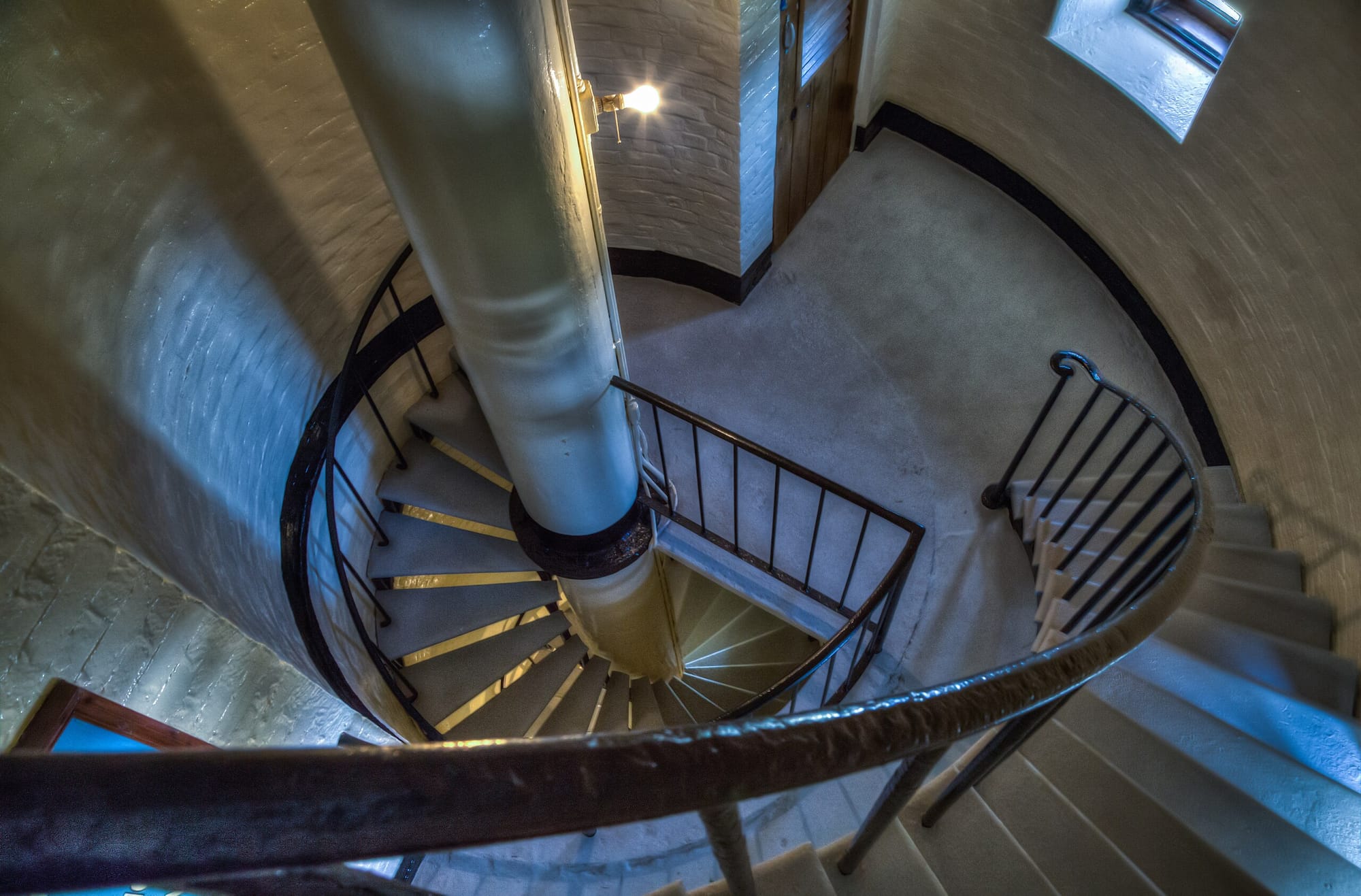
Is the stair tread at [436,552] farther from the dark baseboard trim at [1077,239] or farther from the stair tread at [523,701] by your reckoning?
the dark baseboard trim at [1077,239]

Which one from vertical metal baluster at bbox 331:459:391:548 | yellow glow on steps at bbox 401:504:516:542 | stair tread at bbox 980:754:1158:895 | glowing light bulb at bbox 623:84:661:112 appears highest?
glowing light bulb at bbox 623:84:661:112

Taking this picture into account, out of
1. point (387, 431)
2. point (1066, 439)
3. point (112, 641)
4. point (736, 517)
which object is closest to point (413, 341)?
point (387, 431)

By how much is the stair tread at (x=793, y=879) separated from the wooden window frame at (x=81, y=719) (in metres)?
0.90

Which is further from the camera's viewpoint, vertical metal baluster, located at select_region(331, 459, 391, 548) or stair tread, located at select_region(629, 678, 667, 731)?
stair tread, located at select_region(629, 678, 667, 731)

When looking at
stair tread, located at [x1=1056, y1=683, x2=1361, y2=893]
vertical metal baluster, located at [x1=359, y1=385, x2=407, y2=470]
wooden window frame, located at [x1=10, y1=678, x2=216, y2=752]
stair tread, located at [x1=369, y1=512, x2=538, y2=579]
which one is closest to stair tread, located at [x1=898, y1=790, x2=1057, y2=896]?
stair tread, located at [x1=1056, y1=683, x2=1361, y2=893]

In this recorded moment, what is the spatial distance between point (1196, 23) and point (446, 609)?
4.39 m

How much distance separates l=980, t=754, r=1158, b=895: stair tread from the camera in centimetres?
158

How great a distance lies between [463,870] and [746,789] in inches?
104

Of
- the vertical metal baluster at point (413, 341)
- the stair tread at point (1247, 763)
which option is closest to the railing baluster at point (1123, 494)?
the stair tread at point (1247, 763)

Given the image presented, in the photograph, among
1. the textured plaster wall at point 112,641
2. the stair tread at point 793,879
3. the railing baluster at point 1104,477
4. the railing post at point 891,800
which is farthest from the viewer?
the railing baluster at point 1104,477

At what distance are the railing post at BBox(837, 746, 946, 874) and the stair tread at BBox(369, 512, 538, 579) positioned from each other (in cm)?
242

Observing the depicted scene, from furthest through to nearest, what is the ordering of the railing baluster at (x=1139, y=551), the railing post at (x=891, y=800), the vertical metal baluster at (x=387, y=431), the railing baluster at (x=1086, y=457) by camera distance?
the vertical metal baluster at (x=387, y=431), the railing baluster at (x=1086, y=457), the railing baluster at (x=1139, y=551), the railing post at (x=891, y=800)

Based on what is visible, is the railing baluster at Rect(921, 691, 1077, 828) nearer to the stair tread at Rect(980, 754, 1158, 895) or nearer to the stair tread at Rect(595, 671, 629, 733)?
the stair tread at Rect(980, 754, 1158, 895)

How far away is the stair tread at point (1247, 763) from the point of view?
1.73m
